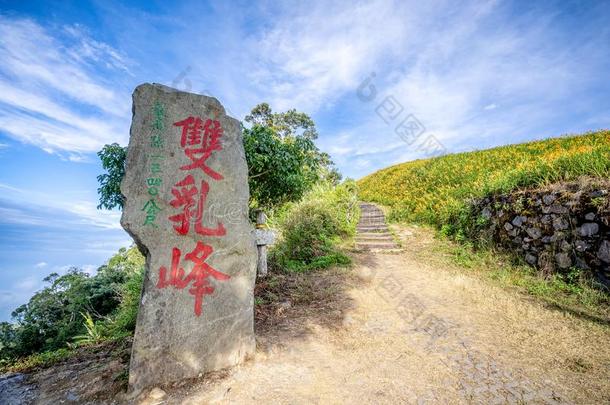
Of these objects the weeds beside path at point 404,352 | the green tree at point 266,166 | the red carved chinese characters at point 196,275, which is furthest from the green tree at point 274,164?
the red carved chinese characters at point 196,275

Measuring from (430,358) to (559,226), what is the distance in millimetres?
4969

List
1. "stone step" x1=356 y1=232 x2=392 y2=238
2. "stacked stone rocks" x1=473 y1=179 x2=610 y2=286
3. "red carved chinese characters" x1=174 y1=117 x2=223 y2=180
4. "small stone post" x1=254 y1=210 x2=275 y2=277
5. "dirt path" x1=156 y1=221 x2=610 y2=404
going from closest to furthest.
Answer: "dirt path" x1=156 y1=221 x2=610 y2=404, "red carved chinese characters" x1=174 y1=117 x2=223 y2=180, "stacked stone rocks" x1=473 y1=179 x2=610 y2=286, "small stone post" x1=254 y1=210 x2=275 y2=277, "stone step" x1=356 y1=232 x2=392 y2=238

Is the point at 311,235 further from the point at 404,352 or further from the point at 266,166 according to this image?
the point at 404,352

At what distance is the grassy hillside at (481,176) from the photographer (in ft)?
23.5

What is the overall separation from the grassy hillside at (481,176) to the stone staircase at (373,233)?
0.95 m

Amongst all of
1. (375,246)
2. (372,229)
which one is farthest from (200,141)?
(372,229)

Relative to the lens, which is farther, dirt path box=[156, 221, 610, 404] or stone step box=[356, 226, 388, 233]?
stone step box=[356, 226, 388, 233]

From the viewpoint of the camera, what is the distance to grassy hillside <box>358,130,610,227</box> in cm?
717

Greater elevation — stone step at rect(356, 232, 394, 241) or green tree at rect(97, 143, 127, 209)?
green tree at rect(97, 143, 127, 209)

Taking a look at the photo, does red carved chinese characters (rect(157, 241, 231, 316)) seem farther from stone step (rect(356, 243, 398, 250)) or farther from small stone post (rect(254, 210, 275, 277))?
stone step (rect(356, 243, 398, 250))

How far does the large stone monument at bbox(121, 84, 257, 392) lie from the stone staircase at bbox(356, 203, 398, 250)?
6078mm

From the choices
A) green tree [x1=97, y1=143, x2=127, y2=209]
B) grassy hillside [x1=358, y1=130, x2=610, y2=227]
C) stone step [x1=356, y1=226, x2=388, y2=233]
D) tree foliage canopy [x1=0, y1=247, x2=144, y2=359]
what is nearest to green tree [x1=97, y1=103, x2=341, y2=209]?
green tree [x1=97, y1=143, x2=127, y2=209]

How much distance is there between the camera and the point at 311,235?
8.39m

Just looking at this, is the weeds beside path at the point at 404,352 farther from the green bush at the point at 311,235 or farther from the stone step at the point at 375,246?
the stone step at the point at 375,246
